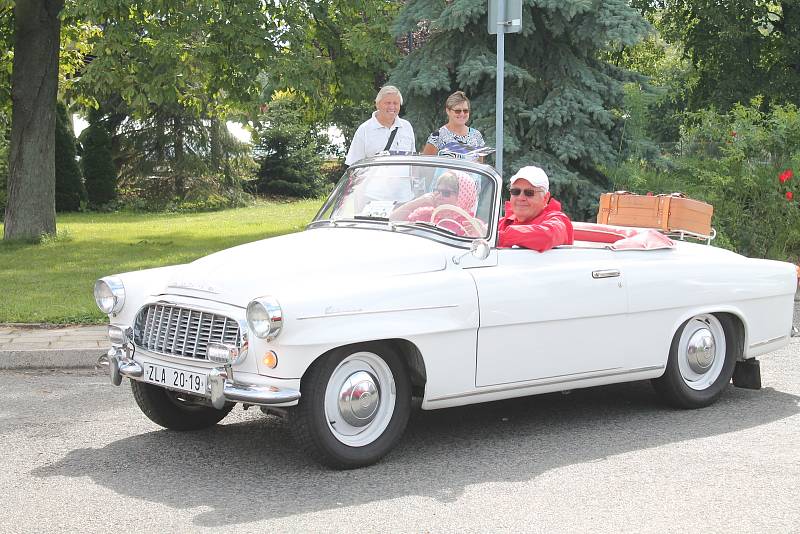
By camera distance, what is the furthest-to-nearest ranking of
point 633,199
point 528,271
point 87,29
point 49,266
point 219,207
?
point 219,207 → point 87,29 → point 49,266 → point 633,199 → point 528,271

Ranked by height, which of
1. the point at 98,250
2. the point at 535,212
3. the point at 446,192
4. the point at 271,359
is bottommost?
the point at 98,250

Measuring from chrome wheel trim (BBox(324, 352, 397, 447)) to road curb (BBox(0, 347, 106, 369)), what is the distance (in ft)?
11.5

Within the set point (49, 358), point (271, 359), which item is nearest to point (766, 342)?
point (271, 359)

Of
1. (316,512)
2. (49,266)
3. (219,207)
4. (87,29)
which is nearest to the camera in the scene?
(316,512)

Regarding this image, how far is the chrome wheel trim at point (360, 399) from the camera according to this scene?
18.4 feet

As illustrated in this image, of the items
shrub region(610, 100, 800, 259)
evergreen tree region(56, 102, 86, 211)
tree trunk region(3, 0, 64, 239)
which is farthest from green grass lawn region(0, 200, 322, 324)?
shrub region(610, 100, 800, 259)

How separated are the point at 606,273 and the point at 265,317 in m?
2.28

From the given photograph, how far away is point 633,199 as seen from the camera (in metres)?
8.51

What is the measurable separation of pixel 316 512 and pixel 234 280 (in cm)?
135

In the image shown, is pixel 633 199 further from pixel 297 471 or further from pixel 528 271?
pixel 297 471

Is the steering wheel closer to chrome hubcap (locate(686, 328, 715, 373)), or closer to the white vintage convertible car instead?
the white vintage convertible car

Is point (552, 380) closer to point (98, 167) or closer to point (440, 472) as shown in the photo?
point (440, 472)

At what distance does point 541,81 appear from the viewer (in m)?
14.7

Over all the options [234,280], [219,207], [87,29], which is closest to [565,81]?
[234,280]
